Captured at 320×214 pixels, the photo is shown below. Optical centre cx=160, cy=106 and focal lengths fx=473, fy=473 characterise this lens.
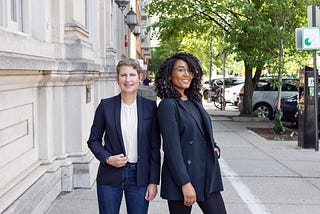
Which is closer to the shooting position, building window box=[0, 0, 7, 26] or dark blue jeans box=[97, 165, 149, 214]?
dark blue jeans box=[97, 165, 149, 214]

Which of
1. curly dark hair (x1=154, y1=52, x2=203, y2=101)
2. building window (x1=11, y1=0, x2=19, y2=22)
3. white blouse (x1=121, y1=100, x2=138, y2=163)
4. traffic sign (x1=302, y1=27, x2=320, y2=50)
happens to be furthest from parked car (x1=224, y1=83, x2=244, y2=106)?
white blouse (x1=121, y1=100, x2=138, y2=163)

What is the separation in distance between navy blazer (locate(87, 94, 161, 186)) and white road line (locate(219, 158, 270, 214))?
2.64 m

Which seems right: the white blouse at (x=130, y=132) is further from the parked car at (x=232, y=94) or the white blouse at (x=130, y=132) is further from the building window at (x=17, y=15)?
the parked car at (x=232, y=94)

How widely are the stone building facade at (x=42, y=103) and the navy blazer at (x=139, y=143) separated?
0.97 metres

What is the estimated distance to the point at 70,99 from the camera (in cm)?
643

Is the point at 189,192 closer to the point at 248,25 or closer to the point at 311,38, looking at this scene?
the point at 311,38

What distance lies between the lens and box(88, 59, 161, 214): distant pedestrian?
331cm

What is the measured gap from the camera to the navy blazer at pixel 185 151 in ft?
10.4

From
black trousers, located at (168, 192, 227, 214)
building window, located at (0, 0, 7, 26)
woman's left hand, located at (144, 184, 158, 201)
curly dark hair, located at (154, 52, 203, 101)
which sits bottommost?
black trousers, located at (168, 192, 227, 214)

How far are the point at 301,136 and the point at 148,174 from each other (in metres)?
8.33

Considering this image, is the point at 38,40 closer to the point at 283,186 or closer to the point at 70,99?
the point at 70,99

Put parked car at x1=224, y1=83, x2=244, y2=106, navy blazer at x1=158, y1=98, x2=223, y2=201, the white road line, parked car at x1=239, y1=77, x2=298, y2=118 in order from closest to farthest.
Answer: navy blazer at x1=158, y1=98, x2=223, y2=201, the white road line, parked car at x1=239, y1=77, x2=298, y2=118, parked car at x1=224, y1=83, x2=244, y2=106

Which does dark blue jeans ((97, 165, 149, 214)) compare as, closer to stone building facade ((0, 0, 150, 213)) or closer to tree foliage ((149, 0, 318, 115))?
stone building facade ((0, 0, 150, 213))

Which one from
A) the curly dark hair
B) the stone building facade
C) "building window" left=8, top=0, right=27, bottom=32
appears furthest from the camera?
"building window" left=8, top=0, right=27, bottom=32
